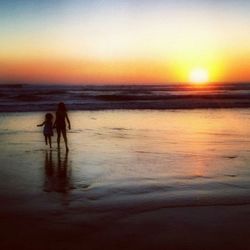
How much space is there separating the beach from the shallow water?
20 mm

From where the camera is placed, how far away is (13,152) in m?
13.8

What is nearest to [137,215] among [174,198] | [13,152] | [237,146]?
[174,198]

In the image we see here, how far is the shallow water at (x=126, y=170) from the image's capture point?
8.18 meters

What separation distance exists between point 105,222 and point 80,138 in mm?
10545

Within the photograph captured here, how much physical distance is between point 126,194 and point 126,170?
2.33m

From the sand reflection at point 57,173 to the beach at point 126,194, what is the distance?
0.02 metres

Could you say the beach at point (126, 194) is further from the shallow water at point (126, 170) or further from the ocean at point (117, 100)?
the ocean at point (117, 100)

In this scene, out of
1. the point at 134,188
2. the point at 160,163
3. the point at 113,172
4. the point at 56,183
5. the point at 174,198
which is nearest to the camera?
the point at 174,198

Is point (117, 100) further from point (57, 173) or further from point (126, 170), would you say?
point (57, 173)

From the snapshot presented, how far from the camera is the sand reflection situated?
922 cm

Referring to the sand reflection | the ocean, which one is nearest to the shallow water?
the sand reflection

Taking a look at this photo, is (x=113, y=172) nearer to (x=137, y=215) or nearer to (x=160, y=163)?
(x=160, y=163)

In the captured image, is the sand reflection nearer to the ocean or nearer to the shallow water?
the shallow water

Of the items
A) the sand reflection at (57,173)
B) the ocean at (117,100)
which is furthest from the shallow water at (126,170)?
the ocean at (117,100)
